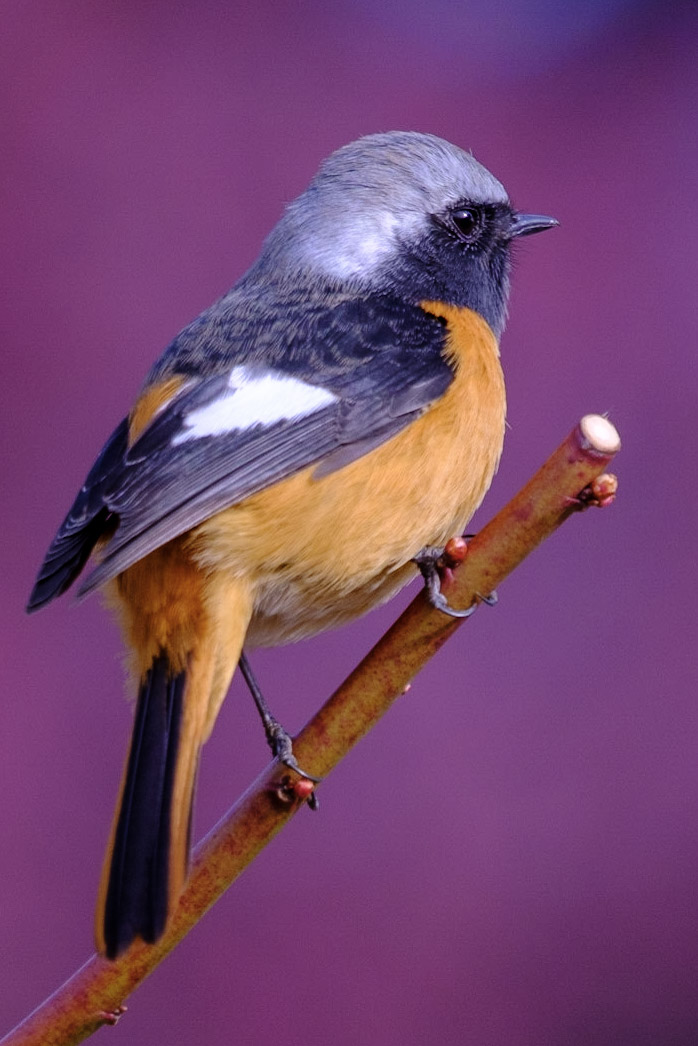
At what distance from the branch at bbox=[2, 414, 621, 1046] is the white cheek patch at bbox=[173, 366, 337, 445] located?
Answer: 20.6 inches

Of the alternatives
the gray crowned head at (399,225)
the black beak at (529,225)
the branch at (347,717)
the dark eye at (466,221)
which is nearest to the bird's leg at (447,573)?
the branch at (347,717)

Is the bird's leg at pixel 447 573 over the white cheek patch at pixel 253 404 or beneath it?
over

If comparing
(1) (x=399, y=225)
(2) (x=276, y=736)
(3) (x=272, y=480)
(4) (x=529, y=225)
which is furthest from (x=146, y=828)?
(4) (x=529, y=225)

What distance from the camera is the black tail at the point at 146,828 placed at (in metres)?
1.96

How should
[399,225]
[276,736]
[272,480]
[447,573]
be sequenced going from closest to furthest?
1. [447,573]
2. [272,480]
3. [276,736]
4. [399,225]

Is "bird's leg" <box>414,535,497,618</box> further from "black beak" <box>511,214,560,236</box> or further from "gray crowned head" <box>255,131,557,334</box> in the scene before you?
"black beak" <box>511,214,560,236</box>

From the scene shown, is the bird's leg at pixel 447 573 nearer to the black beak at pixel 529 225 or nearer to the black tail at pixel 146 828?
the black tail at pixel 146 828

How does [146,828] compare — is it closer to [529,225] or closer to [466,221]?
[466,221]

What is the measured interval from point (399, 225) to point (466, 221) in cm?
19

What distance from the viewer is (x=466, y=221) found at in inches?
125

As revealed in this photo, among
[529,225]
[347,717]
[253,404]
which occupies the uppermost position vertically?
[529,225]

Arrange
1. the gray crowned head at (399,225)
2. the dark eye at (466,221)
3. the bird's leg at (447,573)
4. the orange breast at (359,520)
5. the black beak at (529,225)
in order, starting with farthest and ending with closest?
the black beak at (529,225)
the dark eye at (466,221)
the gray crowned head at (399,225)
the orange breast at (359,520)
the bird's leg at (447,573)

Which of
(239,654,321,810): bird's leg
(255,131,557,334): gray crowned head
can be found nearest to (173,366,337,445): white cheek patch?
(255,131,557,334): gray crowned head

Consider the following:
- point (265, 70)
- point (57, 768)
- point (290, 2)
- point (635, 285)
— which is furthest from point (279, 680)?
point (290, 2)
